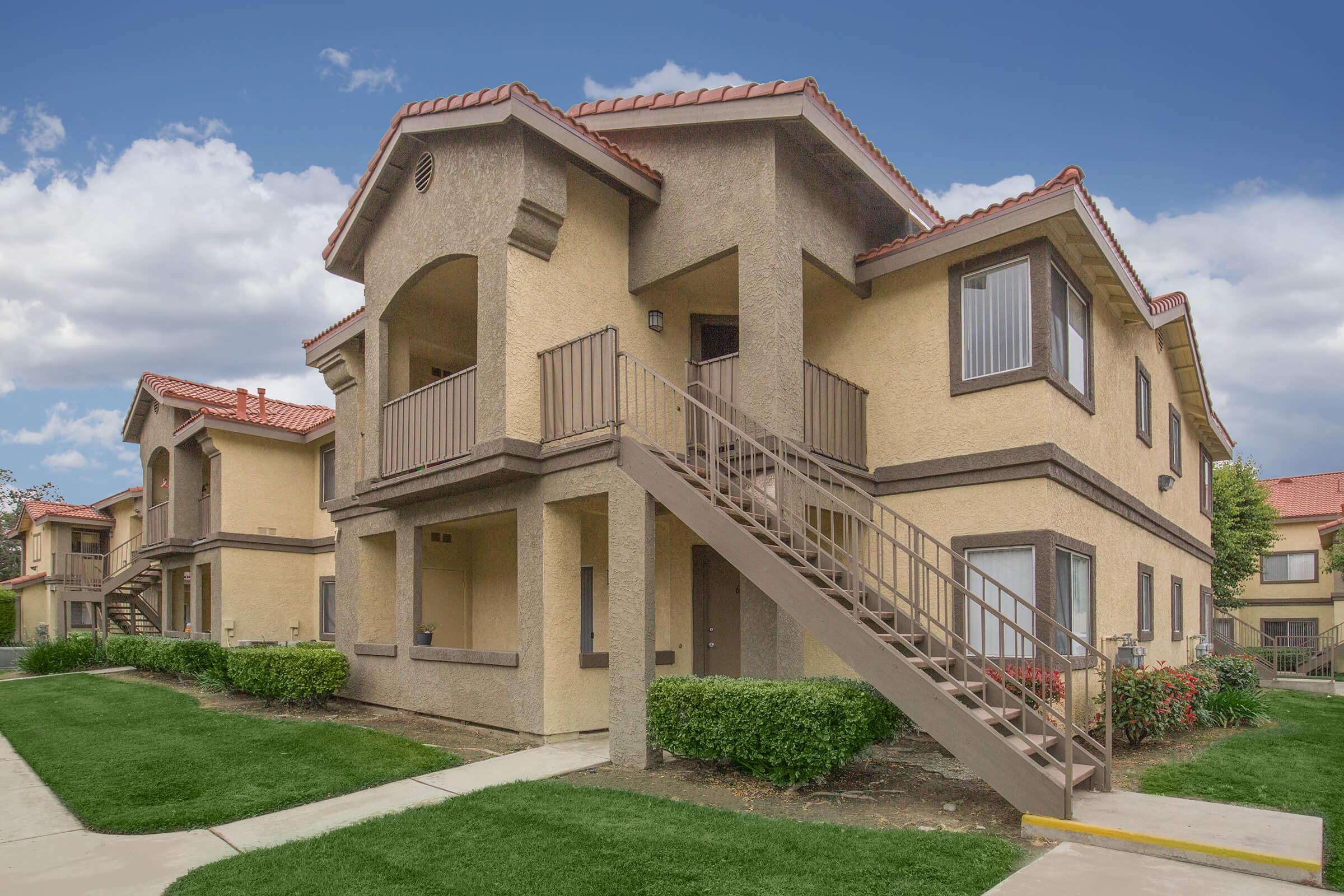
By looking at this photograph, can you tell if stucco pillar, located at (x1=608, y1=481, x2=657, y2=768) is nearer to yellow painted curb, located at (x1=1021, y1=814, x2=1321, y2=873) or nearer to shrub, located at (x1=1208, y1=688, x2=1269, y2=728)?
yellow painted curb, located at (x1=1021, y1=814, x2=1321, y2=873)

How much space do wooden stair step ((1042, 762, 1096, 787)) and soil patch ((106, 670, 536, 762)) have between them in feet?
18.4

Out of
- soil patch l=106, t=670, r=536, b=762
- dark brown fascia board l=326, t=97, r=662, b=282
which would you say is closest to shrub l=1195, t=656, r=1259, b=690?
soil patch l=106, t=670, r=536, b=762

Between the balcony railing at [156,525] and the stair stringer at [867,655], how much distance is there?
730 inches

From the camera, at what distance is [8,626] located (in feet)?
108

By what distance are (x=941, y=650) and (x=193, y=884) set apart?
6697mm

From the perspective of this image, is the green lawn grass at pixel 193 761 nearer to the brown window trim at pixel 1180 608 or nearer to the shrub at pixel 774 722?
the shrub at pixel 774 722

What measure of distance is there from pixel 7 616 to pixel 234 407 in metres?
18.0

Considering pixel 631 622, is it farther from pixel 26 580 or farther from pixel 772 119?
pixel 26 580

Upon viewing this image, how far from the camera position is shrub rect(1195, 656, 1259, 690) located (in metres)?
15.9

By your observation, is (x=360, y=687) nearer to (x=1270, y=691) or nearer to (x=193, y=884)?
(x=193, y=884)

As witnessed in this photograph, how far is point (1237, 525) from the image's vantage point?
A: 2856 cm

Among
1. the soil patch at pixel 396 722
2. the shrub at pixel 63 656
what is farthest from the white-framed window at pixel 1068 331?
the shrub at pixel 63 656

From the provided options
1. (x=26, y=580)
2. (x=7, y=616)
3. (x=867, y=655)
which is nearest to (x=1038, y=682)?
(x=867, y=655)

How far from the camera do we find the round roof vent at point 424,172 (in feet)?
41.3
